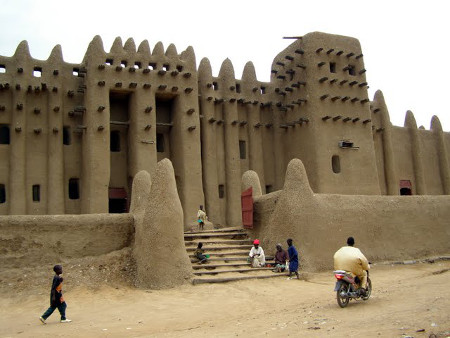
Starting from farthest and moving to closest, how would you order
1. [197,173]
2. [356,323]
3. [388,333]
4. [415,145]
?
[415,145] → [197,173] → [356,323] → [388,333]

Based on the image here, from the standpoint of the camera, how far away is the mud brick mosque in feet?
75.6

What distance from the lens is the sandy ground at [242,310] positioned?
7996mm

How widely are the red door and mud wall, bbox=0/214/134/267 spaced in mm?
4387

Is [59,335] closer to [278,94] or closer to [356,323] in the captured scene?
[356,323]

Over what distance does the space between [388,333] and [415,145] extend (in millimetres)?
26585

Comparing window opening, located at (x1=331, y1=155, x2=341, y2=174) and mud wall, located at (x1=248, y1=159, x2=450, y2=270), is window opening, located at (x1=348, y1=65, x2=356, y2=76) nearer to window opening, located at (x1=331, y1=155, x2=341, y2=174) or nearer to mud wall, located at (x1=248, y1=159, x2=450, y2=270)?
window opening, located at (x1=331, y1=155, x2=341, y2=174)

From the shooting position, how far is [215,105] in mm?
27250

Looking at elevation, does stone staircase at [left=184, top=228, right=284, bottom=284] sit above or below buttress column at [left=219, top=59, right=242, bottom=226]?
below

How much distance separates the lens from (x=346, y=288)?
9844mm

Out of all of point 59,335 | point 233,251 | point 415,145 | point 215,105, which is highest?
point 215,105

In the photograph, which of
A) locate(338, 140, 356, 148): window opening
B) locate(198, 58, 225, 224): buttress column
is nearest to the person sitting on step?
locate(198, 58, 225, 224): buttress column

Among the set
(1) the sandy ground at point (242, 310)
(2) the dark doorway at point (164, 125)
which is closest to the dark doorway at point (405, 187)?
(2) the dark doorway at point (164, 125)

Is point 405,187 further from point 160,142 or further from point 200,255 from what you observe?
point 200,255

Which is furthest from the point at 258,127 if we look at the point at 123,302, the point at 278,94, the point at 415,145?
the point at 123,302
